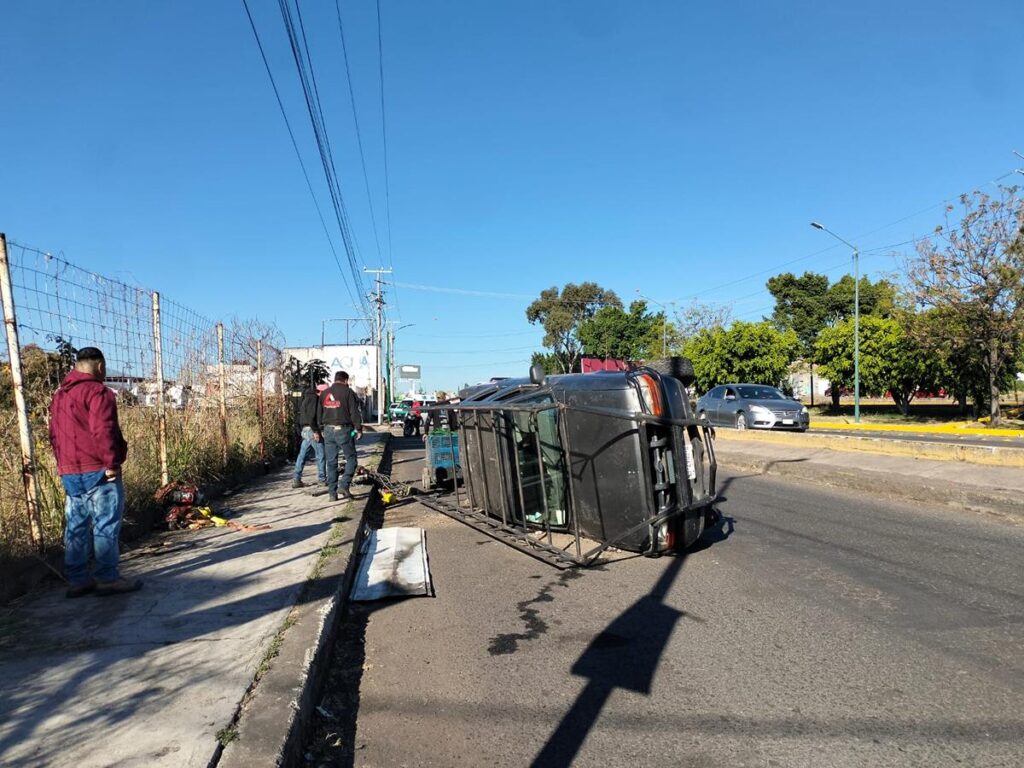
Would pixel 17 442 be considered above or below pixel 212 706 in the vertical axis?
above

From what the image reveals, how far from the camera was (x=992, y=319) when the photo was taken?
1077 inches

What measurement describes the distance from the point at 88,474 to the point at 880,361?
130 feet

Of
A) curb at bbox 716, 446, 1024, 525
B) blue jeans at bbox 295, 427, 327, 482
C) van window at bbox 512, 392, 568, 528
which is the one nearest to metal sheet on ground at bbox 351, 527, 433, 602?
van window at bbox 512, 392, 568, 528

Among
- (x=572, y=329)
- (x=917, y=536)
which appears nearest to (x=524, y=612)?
(x=917, y=536)

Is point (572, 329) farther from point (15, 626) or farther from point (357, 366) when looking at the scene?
point (15, 626)

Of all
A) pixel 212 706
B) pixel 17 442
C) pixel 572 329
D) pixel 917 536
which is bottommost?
pixel 917 536

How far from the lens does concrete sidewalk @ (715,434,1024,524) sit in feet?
31.0

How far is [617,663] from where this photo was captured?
14.0 ft

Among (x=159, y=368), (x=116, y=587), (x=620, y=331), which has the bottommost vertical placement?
(x=116, y=587)

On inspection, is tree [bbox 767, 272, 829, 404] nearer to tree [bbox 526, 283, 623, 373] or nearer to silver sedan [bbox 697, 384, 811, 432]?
tree [bbox 526, 283, 623, 373]

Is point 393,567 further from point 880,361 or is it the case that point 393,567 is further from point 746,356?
point 746,356

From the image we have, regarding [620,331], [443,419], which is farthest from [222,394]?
[620,331]

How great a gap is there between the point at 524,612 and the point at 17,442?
13.9 ft

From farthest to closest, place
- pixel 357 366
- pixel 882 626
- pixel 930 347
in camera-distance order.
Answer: pixel 357 366 → pixel 930 347 → pixel 882 626
